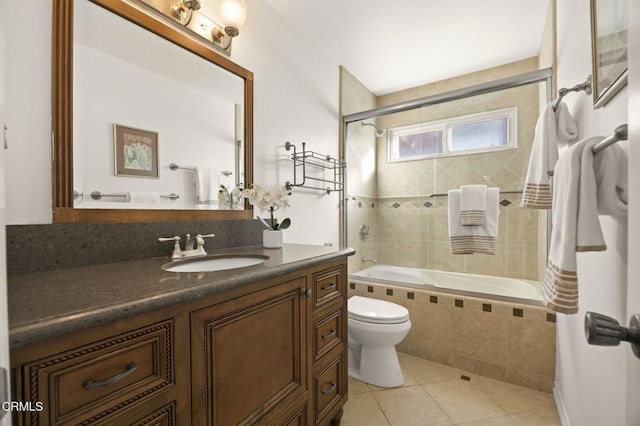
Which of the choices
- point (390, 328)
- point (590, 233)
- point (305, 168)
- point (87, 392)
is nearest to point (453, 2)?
point (305, 168)

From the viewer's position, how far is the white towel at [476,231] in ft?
Answer: 6.93

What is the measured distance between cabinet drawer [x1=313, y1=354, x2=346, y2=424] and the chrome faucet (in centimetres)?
76

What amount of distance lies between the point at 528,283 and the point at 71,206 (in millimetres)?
3033

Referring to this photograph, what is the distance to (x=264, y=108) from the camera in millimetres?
1821

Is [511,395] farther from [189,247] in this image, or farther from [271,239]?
[189,247]

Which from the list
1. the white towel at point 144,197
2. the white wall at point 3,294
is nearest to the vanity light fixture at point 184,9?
the white towel at point 144,197

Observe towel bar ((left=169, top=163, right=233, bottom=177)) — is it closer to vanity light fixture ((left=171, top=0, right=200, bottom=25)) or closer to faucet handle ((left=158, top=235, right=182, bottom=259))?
faucet handle ((left=158, top=235, right=182, bottom=259))

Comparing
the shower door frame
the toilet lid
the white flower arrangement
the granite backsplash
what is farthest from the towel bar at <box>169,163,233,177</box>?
the shower door frame

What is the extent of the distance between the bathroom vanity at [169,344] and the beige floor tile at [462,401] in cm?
82

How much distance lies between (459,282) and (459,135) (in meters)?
1.38

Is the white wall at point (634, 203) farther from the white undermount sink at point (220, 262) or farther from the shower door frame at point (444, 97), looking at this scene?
the shower door frame at point (444, 97)

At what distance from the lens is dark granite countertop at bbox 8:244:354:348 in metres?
0.54

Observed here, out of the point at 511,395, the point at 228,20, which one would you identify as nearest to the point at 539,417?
the point at 511,395

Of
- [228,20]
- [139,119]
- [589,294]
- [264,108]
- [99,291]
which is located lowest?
[589,294]
